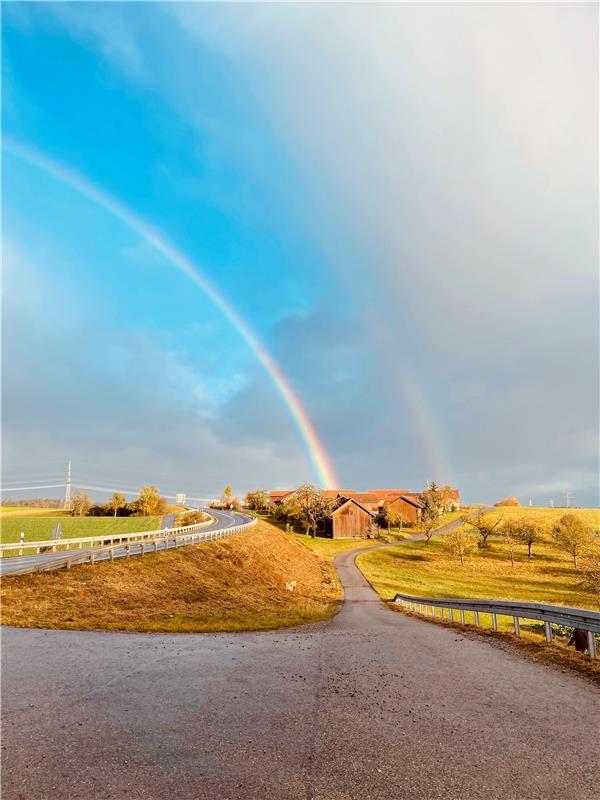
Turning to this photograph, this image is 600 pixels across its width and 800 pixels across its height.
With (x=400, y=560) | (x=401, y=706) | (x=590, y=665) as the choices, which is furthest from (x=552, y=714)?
(x=400, y=560)

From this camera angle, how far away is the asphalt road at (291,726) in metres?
5.01

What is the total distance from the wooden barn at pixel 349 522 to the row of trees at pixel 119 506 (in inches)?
1722

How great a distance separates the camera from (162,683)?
28.6 ft

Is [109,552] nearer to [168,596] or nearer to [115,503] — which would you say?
[168,596]

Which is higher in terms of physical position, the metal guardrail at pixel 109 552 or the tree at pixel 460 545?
the metal guardrail at pixel 109 552

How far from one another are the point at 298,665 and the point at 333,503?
9259 centimetres

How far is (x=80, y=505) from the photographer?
361 ft

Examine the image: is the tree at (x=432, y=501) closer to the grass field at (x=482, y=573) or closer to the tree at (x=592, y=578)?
the grass field at (x=482, y=573)

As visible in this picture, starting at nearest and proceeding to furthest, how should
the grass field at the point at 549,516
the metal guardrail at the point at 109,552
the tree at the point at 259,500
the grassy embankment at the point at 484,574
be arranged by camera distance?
the metal guardrail at the point at 109,552 → the grassy embankment at the point at 484,574 → the grass field at the point at 549,516 → the tree at the point at 259,500

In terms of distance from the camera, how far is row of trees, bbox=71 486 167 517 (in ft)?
360

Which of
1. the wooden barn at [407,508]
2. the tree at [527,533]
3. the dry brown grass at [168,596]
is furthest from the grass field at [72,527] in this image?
the tree at [527,533]

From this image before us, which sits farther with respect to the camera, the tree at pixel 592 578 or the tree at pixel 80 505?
the tree at pixel 80 505

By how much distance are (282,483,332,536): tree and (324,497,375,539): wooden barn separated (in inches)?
84.8

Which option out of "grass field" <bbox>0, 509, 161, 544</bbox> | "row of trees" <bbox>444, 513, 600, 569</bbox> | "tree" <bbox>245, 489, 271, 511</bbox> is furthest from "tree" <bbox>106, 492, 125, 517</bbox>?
"row of trees" <bbox>444, 513, 600, 569</bbox>
